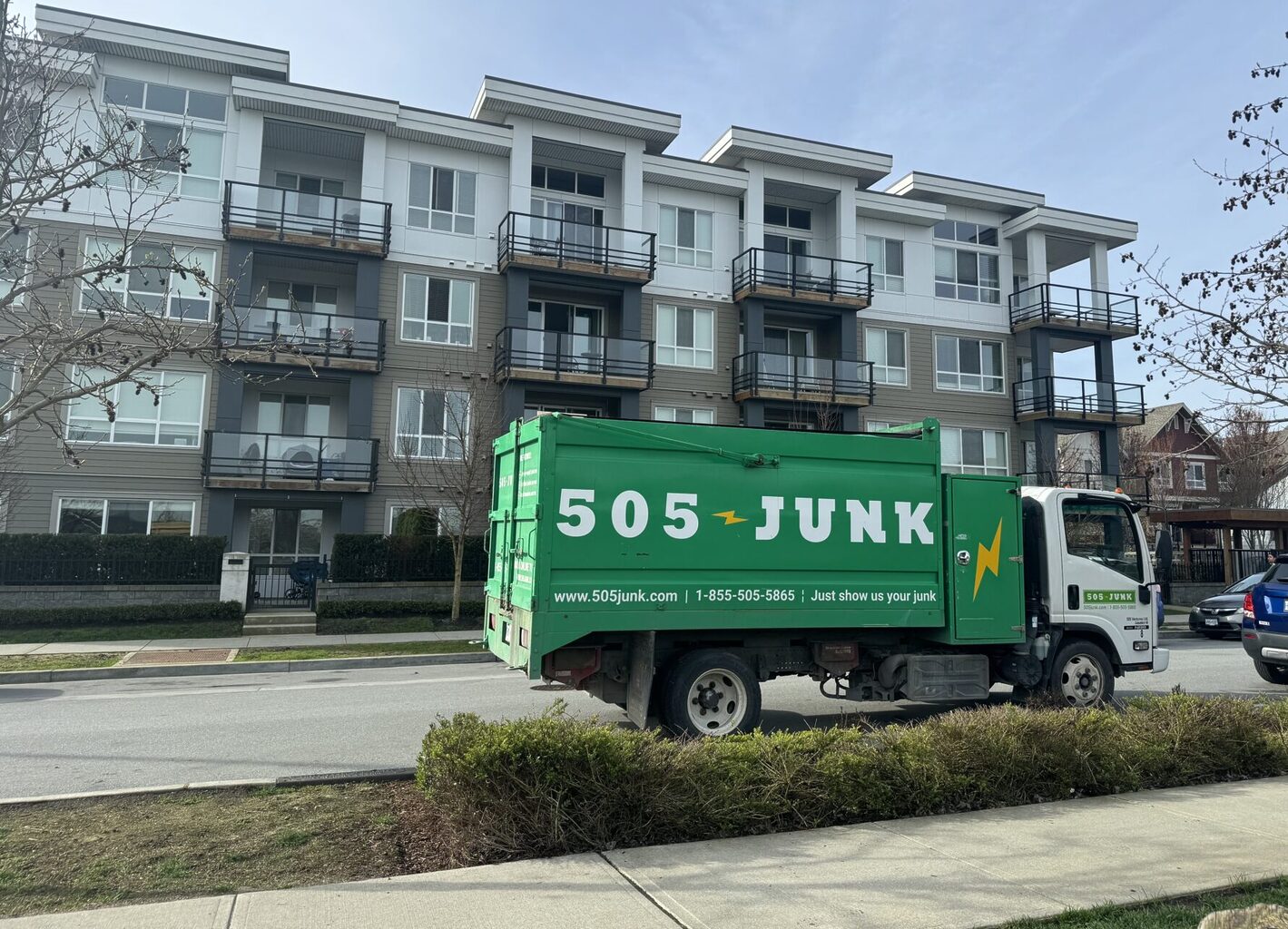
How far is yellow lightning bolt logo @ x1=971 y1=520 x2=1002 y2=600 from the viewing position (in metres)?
8.85

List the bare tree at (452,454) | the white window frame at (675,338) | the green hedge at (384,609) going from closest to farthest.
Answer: the green hedge at (384,609), the bare tree at (452,454), the white window frame at (675,338)

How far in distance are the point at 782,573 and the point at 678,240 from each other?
22.3m

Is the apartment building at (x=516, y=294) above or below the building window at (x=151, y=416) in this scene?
above

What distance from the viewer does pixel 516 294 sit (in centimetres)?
2586

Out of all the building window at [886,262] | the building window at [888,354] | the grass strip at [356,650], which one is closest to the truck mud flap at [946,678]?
the grass strip at [356,650]

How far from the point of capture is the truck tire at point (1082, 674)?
9.27m

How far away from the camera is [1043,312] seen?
31.4 meters

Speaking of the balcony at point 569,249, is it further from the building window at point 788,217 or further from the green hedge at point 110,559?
the green hedge at point 110,559

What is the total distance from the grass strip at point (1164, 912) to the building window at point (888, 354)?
26.9m

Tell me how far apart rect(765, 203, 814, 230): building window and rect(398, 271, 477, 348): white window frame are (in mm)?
11454

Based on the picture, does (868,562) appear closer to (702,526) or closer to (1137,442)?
(702,526)

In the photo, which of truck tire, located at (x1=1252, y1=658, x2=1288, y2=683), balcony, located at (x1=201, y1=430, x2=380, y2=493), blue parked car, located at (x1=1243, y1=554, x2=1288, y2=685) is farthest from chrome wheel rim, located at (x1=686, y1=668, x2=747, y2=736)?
balcony, located at (x1=201, y1=430, x2=380, y2=493)

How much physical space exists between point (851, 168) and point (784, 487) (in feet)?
81.6

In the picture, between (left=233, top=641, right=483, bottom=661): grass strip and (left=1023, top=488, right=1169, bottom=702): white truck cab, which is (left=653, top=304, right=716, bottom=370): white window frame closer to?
(left=233, top=641, right=483, bottom=661): grass strip
